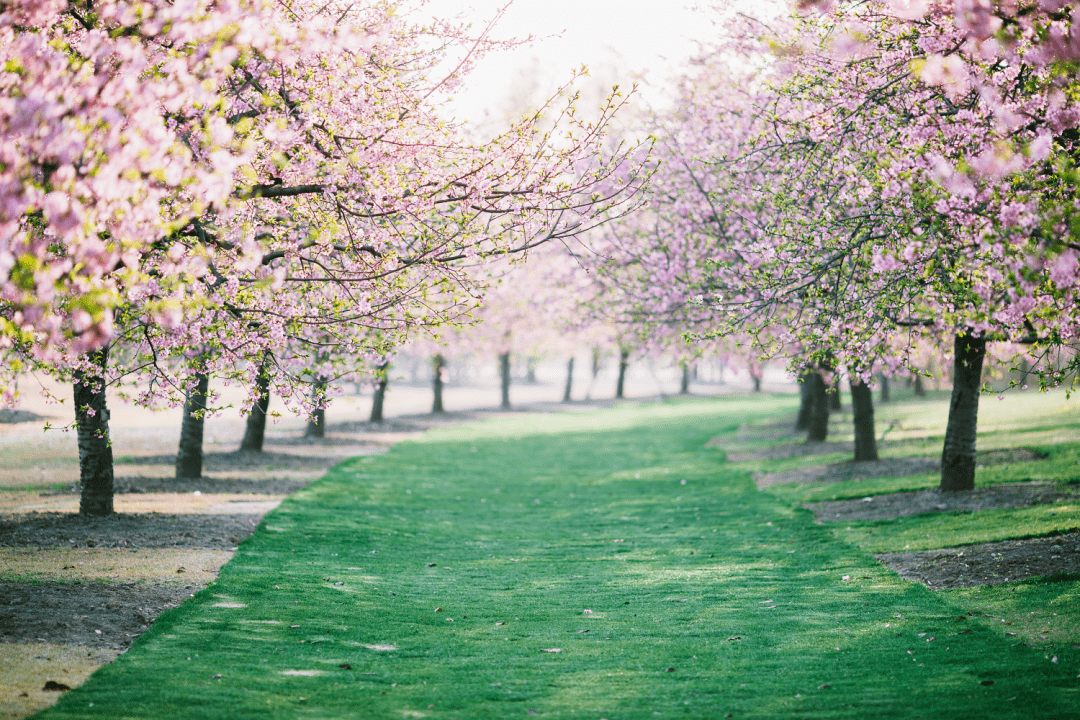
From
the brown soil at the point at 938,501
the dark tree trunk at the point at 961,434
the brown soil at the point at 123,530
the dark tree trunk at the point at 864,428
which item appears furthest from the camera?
the dark tree trunk at the point at 864,428

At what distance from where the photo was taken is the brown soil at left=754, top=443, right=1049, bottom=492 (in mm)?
18656

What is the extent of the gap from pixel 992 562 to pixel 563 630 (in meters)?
6.23

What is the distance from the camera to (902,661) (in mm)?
8062

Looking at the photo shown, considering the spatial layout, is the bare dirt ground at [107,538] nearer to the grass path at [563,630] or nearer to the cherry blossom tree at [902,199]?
the grass path at [563,630]

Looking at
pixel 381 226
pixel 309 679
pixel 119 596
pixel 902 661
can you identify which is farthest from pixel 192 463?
pixel 902 661

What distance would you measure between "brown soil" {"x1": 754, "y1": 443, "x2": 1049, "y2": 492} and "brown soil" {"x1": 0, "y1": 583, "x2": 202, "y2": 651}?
48.3ft

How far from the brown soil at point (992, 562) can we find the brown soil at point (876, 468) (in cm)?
694

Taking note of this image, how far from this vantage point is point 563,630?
958cm

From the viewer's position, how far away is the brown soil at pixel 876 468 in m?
18.7

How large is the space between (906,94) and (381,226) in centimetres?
688

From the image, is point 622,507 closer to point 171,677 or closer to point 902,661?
point 902,661

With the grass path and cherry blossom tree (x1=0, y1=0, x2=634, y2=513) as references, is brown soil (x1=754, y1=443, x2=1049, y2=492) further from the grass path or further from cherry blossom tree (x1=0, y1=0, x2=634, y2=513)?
cherry blossom tree (x1=0, y1=0, x2=634, y2=513)

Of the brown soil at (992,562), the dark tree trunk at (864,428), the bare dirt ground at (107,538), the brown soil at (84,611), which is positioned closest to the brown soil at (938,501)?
the brown soil at (992,562)

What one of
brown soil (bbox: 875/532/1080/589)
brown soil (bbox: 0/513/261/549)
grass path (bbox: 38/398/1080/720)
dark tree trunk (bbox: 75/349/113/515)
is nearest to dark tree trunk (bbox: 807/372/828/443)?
grass path (bbox: 38/398/1080/720)
